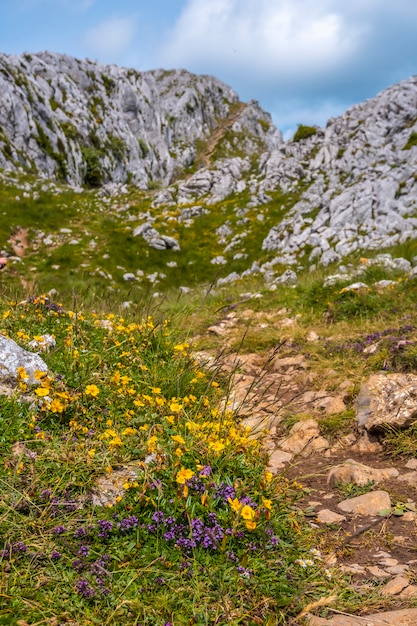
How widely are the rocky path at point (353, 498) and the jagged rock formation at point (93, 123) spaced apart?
169 feet

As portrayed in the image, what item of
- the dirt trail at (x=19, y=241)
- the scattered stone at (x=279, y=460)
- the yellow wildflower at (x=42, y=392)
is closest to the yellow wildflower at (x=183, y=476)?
the yellow wildflower at (x=42, y=392)

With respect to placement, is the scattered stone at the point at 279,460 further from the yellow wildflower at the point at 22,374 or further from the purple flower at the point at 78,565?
the yellow wildflower at the point at 22,374

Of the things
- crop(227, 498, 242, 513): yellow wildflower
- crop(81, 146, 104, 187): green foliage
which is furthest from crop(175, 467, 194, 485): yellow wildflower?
crop(81, 146, 104, 187): green foliage

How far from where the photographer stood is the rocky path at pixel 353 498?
116 inches

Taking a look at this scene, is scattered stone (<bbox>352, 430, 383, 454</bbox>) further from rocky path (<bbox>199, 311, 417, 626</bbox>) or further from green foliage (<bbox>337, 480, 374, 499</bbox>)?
green foliage (<bbox>337, 480, 374, 499</bbox>)

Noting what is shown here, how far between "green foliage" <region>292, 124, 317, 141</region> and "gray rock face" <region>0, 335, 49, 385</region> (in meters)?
45.6

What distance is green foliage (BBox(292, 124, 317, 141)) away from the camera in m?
43.9

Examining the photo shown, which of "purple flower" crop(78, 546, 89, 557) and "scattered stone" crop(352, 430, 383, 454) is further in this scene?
"scattered stone" crop(352, 430, 383, 454)

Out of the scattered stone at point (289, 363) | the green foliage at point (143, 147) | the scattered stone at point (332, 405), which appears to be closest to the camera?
the scattered stone at point (332, 405)

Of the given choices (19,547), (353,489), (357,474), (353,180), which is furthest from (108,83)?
(19,547)

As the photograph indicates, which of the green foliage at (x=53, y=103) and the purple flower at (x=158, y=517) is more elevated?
the green foliage at (x=53, y=103)

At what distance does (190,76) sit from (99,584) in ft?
679

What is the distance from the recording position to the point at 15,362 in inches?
173

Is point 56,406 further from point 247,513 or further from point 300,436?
point 300,436
